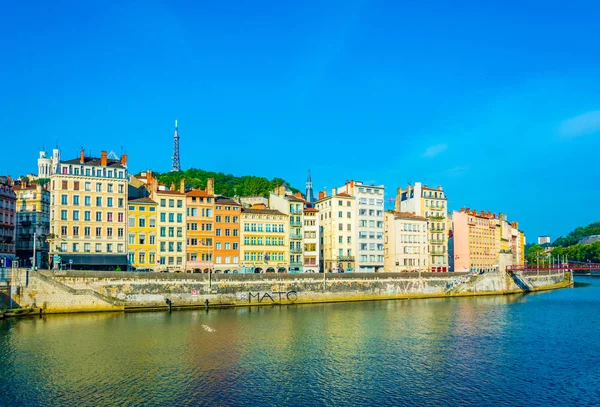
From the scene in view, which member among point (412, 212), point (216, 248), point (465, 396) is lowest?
point (465, 396)

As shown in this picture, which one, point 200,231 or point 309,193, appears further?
point 309,193

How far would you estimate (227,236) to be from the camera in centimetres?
9244

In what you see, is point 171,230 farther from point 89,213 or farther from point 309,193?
point 309,193

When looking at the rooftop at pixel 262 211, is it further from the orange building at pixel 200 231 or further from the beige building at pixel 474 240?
the beige building at pixel 474 240

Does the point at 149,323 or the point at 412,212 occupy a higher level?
the point at 412,212

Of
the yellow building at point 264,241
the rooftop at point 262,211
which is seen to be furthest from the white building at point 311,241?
the rooftop at point 262,211

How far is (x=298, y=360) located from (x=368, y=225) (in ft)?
212

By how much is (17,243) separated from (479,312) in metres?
82.9

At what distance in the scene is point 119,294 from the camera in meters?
71.6

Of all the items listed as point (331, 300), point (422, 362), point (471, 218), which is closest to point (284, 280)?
point (331, 300)

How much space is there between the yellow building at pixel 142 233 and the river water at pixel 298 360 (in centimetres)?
2027

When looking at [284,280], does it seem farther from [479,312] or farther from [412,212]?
[412,212]

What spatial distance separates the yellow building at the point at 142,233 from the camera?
8644 cm

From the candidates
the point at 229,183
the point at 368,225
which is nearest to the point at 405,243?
the point at 368,225
